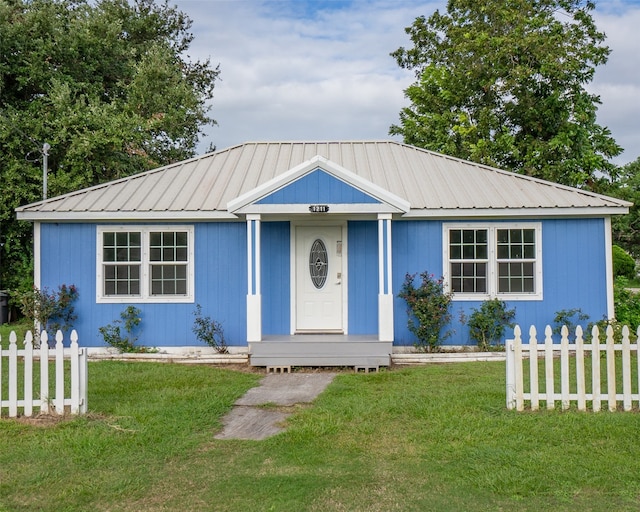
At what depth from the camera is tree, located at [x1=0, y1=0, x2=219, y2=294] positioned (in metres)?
18.0

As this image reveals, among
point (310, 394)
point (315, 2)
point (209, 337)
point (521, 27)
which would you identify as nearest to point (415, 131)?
point (521, 27)

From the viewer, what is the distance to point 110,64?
869 inches

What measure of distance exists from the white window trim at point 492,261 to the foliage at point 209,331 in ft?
13.8

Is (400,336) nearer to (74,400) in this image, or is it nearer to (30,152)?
(74,400)

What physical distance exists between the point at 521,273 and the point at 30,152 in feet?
46.9

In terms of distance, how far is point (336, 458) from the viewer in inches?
205

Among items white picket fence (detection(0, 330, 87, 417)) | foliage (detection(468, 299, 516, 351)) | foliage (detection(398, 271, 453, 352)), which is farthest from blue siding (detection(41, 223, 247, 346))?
white picket fence (detection(0, 330, 87, 417))

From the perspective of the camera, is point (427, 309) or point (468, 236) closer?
point (427, 309)

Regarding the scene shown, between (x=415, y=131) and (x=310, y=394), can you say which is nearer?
(x=310, y=394)

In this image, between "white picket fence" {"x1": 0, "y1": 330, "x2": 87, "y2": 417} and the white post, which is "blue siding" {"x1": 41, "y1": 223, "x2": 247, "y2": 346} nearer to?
"white picket fence" {"x1": 0, "y1": 330, "x2": 87, "y2": 417}

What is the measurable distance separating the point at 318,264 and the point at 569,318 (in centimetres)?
465

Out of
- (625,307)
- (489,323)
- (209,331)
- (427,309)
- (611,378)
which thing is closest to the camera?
(611,378)

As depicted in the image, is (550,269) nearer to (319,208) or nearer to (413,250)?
(413,250)

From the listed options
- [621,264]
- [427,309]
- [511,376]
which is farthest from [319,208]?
[621,264]
